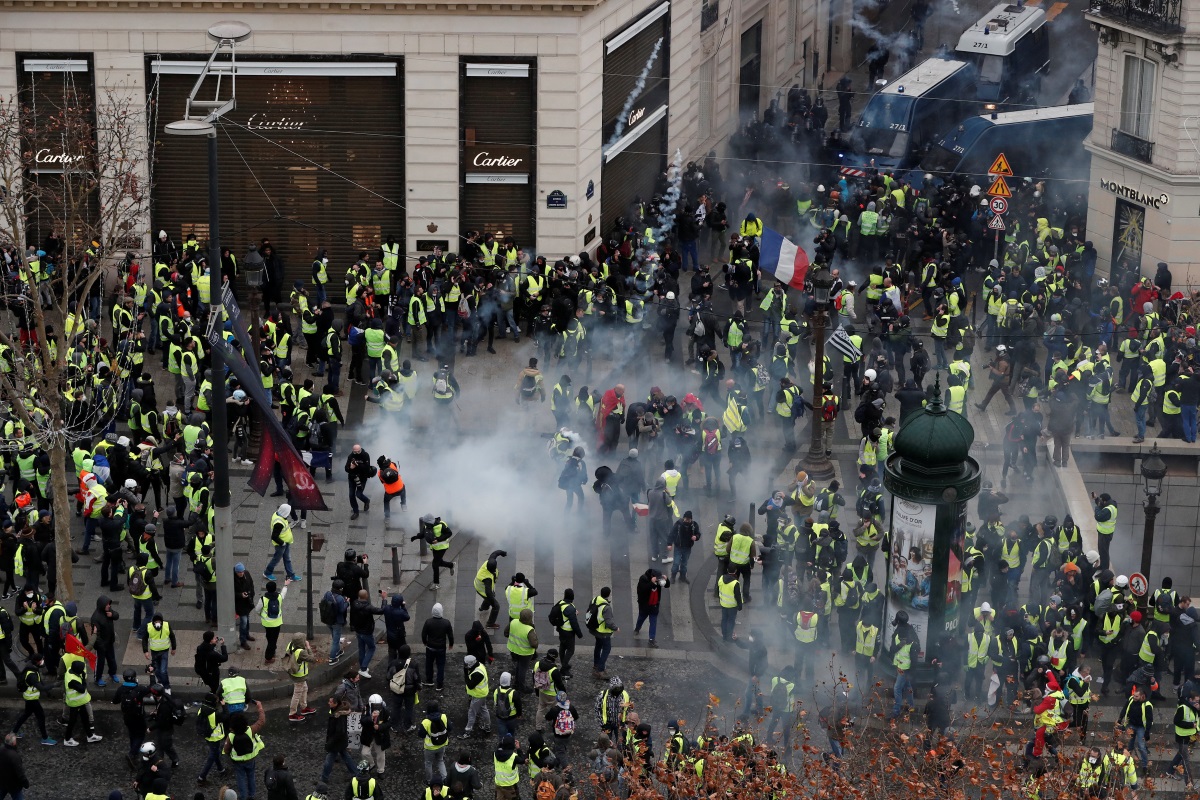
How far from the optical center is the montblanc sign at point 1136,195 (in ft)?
151

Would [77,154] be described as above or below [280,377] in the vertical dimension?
above

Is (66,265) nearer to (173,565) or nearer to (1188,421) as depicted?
(173,565)

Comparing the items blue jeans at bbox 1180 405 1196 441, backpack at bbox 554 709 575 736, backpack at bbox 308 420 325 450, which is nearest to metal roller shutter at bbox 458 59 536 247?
backpack at bbox 308 420 325 450

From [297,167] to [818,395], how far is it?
12.4 m

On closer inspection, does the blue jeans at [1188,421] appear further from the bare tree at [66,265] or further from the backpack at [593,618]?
→ the bare tree at [66,265]

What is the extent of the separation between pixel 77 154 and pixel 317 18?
205 inches

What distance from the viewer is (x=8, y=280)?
40031mm

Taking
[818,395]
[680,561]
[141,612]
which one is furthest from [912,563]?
[141,612]

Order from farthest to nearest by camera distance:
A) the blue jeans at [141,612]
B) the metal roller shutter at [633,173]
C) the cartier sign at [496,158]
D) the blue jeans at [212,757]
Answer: the metal roller shutter at [633,173] → the cartier sign at [496,158] → the blue jeans at [141,612] → the blue jeans at [212,757]

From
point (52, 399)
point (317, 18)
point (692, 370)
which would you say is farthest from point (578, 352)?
point (52, 399)

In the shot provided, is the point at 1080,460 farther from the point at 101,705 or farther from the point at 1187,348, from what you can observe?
the point at 101,705

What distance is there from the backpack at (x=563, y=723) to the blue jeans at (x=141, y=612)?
20.5 ft

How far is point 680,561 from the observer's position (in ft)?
114

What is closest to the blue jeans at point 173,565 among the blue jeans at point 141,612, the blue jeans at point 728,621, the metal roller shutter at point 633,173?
the blue jeans at point 141,612
